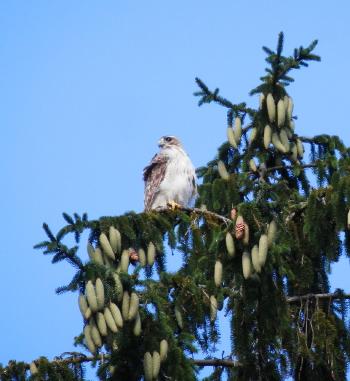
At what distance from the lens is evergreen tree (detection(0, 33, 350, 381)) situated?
22.8ft

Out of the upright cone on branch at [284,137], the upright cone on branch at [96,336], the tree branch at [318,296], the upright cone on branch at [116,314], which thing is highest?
the upright cone on branch at [284,137]

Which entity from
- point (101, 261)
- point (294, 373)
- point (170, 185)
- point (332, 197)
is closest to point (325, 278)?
point (294, 373)

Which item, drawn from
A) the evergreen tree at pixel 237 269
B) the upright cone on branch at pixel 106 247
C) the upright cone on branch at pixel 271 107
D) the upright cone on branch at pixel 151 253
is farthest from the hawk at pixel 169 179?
the upright cone on branch at pixel 106 247

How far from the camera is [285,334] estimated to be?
838 centimetres

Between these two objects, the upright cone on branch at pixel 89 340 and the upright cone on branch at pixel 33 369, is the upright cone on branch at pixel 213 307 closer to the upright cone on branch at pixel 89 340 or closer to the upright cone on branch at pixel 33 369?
the upright cone on branch at pixel 33 369

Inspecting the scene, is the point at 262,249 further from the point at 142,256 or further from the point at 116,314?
the point at 142,256

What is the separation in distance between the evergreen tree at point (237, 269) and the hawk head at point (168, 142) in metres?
3.94

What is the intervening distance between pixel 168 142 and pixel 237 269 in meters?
7.70

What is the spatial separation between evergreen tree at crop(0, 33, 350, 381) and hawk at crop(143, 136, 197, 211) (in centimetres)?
262

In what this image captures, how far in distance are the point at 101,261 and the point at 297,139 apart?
3.11m

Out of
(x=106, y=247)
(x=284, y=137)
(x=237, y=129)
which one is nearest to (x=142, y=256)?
(x=106, y=247)

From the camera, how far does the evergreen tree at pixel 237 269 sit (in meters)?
6.96

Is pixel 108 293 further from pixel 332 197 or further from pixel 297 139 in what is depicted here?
pixel 297 139

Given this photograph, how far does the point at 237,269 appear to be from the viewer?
706 cm
